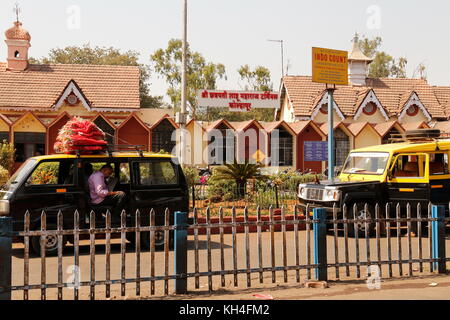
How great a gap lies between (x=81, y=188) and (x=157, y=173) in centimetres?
157

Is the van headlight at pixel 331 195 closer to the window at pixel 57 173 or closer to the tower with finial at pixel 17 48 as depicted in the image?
the window at pixel 57 173

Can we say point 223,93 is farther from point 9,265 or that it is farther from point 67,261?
point 9,265

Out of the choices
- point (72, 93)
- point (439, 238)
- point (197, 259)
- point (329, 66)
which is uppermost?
point (72, 93)

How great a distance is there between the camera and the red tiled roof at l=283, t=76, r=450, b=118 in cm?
4441

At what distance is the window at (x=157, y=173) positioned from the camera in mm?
12133

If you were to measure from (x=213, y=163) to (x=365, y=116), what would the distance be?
571 inches

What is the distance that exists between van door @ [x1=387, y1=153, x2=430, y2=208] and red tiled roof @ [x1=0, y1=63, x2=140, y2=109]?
27.8m

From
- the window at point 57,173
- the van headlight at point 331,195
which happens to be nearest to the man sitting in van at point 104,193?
the window at point 57,173

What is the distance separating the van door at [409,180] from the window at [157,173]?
5.54 m

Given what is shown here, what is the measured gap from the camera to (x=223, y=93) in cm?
3903

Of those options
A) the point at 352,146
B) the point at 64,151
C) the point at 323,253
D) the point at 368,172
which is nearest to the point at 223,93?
the point at 352,146

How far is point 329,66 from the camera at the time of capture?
1030 inches

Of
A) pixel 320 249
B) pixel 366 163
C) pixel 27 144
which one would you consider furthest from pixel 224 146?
pixel 320 249

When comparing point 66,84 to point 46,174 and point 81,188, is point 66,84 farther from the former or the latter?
point 81,188
